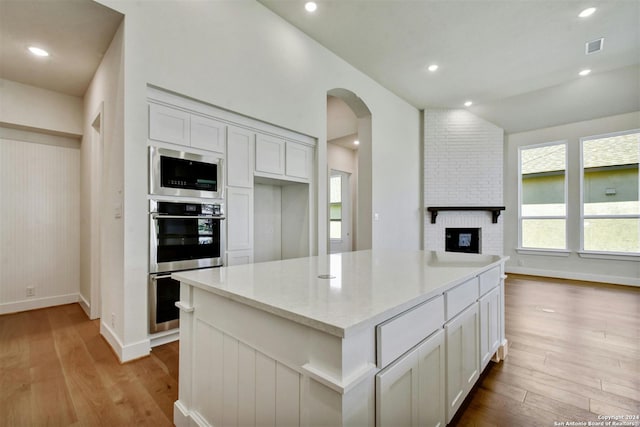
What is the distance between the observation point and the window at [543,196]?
18.7ft

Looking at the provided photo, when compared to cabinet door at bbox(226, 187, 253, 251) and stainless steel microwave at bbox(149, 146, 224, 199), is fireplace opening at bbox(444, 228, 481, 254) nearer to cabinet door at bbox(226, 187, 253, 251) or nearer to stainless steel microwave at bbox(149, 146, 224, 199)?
cabinet door at bbox(226, 187, 253, 251)

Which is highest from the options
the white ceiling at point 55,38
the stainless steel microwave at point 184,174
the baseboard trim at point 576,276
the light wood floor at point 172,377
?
the white ceiling at point 55,38

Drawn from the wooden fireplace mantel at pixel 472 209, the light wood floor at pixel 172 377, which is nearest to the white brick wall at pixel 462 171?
the wooden fireplace mantel at pixel 472 209

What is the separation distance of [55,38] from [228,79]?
149 cm

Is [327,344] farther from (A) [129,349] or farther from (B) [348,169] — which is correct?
(B) [348,169]

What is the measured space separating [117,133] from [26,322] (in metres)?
2.41

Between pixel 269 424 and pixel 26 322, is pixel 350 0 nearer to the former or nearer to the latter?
pixel 269 424

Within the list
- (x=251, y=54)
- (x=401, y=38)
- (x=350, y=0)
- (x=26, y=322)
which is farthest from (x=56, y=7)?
(x=401, y=38)

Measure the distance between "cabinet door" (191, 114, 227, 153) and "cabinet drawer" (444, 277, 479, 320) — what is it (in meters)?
2.46

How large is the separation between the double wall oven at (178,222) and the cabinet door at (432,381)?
218cm

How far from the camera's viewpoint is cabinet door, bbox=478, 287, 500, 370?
5.90 ft

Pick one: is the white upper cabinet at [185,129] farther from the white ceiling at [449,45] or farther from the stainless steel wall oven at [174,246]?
the white ceiling at [449,45]

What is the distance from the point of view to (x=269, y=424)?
3.22ft

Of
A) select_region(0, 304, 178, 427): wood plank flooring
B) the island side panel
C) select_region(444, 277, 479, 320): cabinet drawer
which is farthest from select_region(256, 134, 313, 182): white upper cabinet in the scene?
select_region(444, 277, 479, 320): cabinet drawer
